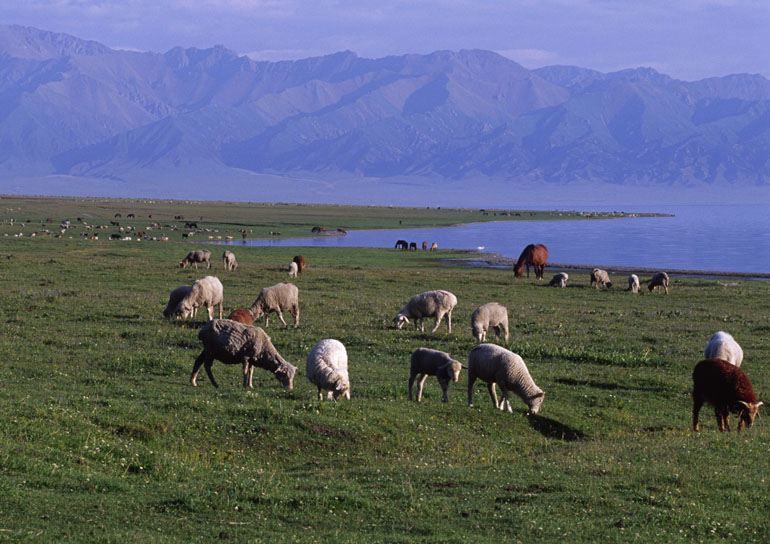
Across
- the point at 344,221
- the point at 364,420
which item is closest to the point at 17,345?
the point at 364,420

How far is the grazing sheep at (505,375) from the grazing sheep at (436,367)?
0.47m

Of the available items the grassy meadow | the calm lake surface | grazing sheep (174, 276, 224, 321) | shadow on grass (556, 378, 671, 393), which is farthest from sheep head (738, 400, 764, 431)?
the calm lake surface

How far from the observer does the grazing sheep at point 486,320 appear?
28.0m

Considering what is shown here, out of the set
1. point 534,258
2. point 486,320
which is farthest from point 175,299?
point 534,258

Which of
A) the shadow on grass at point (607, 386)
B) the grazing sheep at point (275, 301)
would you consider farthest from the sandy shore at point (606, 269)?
the shadow on grass at point (607, 386)

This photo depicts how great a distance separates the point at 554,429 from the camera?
18.3 m

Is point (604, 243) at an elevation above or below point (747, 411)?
above

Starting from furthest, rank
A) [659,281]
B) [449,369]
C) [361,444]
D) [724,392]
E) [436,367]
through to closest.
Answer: [659,281] < [436,367] < [449,369] < [724,392] < [361,444]

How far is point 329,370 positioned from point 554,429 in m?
5.22

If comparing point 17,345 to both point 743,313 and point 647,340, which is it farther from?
point 743,313

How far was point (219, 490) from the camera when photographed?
1215cm

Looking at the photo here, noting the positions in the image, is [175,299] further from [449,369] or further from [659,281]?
[659,281]

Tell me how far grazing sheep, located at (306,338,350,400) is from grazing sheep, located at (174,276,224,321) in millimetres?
10895

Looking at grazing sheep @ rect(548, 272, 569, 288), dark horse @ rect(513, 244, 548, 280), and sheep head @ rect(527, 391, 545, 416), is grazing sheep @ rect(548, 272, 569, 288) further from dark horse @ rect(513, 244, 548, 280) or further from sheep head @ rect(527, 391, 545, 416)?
sheep head @ rect(527, 391, 545, 416)
